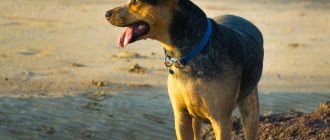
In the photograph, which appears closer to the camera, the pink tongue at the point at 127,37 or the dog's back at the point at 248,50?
the pink tongue at the point at 127,37

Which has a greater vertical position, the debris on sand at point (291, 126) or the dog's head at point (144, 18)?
the dog's head at point (144, 18)

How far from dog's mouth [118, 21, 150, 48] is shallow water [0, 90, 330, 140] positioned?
9.51 ft

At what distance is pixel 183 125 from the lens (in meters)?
7.50

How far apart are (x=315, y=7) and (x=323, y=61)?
25.1 ft

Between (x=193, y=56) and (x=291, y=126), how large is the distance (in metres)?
2.81

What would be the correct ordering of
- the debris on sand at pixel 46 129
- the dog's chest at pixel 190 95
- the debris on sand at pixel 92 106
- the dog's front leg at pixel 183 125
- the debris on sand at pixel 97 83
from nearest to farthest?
the dog's chest at pixel 190 95, the dog's front leg at pixel 183 125, the debris on sand at pixel 46 129, the debris on sand at pixel 92 106, the debris on sand at pixel 97 83

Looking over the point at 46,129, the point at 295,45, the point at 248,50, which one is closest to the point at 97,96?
the point at 46,129

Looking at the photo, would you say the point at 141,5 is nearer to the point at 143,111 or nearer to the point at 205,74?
the point at 205,74

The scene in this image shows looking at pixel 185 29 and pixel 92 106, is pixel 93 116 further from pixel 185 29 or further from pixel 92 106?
pixel 185 29

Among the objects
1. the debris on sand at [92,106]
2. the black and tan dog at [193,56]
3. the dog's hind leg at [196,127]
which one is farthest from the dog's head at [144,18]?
the debris on sand at [92,106]

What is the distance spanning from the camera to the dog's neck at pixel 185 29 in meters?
6.75

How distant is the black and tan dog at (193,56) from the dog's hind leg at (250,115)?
0.79 m

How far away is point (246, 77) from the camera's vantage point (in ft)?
24.6

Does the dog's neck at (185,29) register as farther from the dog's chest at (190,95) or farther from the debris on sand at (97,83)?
the debris on sand at (97,83)
